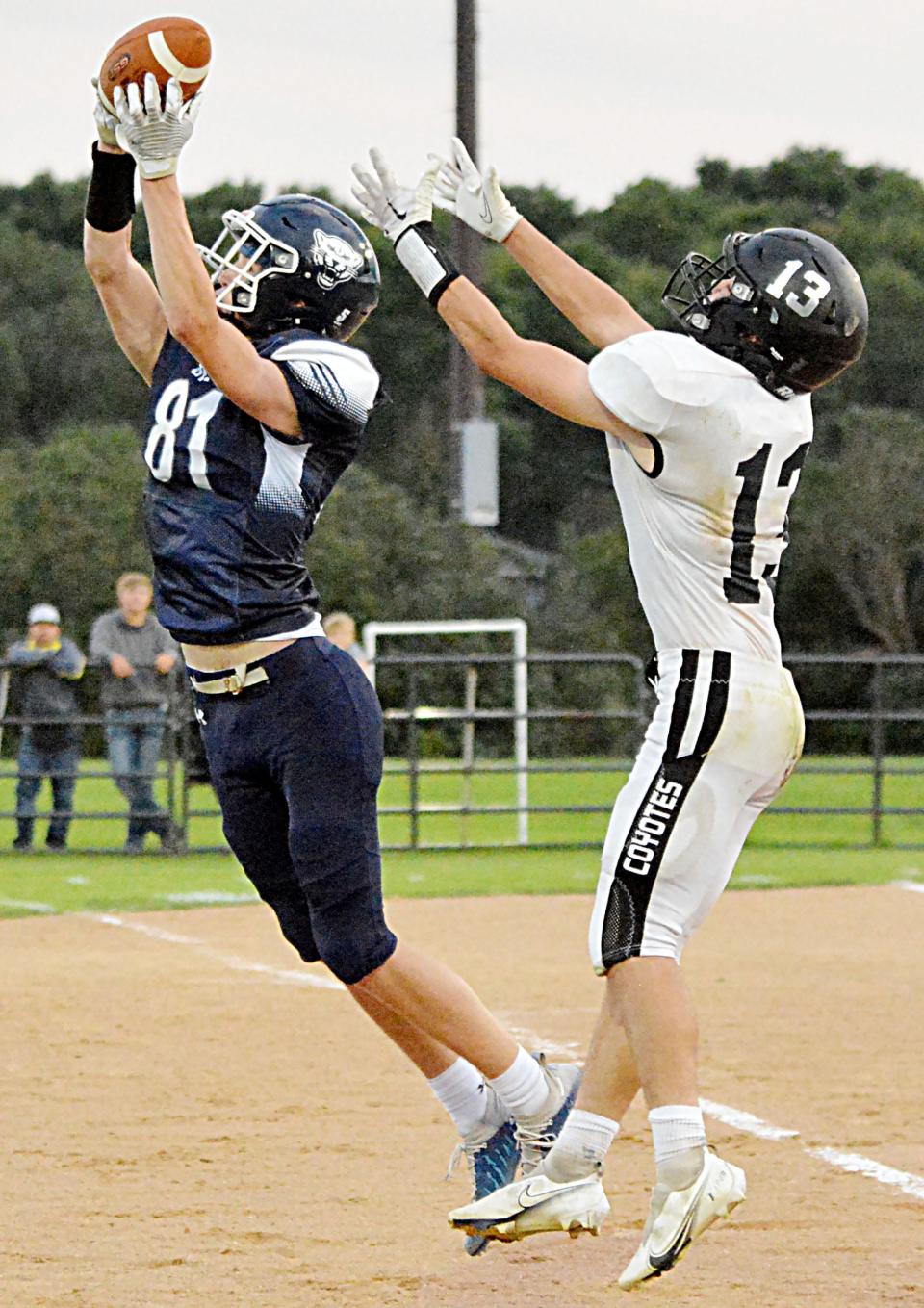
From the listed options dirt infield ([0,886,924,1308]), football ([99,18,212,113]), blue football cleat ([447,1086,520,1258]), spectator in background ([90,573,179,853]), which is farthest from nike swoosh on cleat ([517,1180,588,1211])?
spectator in background ([90,573,179,853])

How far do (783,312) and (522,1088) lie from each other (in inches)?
79.7

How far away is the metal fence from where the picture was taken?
1556 centimetres

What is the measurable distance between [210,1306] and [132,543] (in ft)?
137

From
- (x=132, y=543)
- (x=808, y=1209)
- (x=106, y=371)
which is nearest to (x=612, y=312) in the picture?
(x=808, y=1209)

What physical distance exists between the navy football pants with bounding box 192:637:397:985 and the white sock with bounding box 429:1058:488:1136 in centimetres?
40

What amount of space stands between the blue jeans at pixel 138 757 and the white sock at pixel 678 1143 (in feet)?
35.5

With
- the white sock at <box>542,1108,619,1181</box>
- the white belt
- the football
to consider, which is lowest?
the white sock at <box>542,1108,619,1181</box>

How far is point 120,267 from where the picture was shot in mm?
5363

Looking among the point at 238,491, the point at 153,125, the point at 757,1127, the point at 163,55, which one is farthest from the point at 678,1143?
the point at 163,55

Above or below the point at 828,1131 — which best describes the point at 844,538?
above

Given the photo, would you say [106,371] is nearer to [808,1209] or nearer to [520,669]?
[520,669]

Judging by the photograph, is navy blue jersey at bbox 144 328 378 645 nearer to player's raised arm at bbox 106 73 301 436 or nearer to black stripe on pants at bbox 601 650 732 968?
player's raised arm at bbox 106 73 301 436

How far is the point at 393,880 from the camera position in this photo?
1389cm

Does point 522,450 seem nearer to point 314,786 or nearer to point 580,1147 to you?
point 314,786
